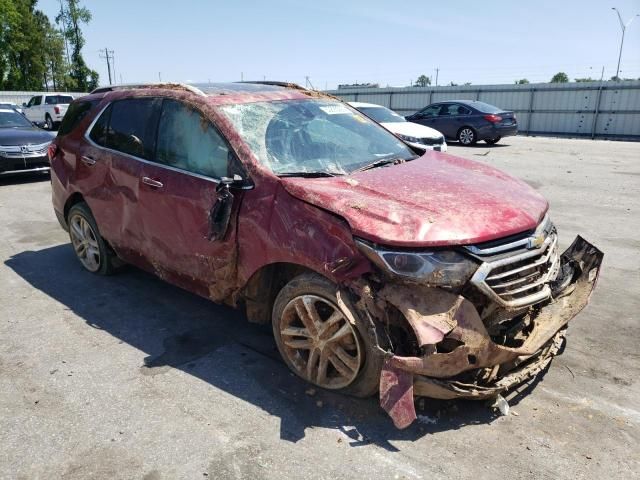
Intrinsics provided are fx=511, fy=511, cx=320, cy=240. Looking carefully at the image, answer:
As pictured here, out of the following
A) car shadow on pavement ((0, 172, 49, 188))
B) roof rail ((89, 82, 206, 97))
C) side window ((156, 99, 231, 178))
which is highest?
roof rail ((89, 82, 206, 97))

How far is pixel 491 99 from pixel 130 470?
29.0 meters

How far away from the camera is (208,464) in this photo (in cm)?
265

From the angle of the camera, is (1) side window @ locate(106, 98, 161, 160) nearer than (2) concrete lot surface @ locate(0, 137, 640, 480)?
No

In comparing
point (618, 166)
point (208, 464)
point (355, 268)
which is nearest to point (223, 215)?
point (355, 268)

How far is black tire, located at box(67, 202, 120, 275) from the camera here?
5.03 m

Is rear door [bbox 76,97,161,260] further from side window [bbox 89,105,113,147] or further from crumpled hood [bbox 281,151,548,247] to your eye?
crumpled hood [bbox 281,151,548,247]

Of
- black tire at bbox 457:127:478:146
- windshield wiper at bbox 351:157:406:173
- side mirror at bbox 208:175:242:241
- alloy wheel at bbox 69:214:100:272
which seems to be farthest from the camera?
black tire at bbox 457:127:478:146

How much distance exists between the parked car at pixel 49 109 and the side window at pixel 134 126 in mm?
23236

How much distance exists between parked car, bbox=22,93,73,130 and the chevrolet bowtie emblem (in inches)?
A: 1040

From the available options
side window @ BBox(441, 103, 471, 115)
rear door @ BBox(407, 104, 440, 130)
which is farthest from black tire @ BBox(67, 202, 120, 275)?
rear door @ BBox(407, 104, 440, 130)

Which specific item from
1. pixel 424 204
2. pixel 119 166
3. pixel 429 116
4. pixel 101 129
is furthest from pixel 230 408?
pixel 429 116

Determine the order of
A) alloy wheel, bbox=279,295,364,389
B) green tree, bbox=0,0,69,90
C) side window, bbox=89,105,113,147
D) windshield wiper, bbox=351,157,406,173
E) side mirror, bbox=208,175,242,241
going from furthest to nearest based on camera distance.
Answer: green tree, bbox=0,0,69,90
side window, bbox=89,105,113,147
windshield wiper, bbox=351,157,406,173
side mirror, bbox=208,175,242,241
alloy wheel, bbox=279,295,364,389

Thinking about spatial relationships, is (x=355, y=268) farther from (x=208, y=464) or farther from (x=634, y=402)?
(x=634, y=402)

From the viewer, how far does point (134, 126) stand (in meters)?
4.43
